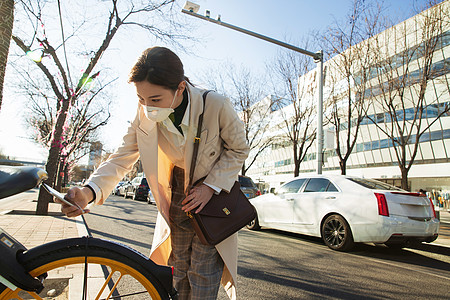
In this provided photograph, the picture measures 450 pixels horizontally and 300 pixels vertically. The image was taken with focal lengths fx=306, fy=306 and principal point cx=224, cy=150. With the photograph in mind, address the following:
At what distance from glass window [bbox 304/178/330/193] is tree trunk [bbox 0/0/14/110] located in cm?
571

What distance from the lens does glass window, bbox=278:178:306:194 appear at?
274 inches

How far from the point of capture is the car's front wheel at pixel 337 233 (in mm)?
5484

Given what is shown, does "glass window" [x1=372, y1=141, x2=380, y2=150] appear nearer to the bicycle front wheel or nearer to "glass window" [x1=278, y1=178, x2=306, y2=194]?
"glass window" [x1=278, y1=178, x2=306, y2=194]

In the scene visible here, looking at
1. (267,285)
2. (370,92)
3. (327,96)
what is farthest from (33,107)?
(267,285)

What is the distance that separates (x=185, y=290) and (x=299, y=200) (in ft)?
17.4

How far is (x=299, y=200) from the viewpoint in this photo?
21.9 feet

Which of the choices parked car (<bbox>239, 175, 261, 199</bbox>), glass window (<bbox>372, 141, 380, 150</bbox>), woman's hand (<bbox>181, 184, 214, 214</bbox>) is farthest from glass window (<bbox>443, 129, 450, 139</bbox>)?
woman's hand (<bbox>181, 184, 214, 214</bbox>)

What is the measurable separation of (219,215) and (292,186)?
5.85m

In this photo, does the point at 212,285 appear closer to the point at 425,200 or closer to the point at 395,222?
the point at 395,222

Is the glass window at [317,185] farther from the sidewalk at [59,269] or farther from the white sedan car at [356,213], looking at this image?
the sidewalk at [59,269]

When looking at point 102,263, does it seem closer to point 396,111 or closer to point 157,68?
point 157,68

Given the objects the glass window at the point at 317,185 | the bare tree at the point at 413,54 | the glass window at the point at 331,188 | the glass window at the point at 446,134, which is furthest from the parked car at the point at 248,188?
the glass window at the point at 446,134

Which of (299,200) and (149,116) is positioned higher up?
(149,116)

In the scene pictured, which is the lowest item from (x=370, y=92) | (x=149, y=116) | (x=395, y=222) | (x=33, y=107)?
(x=395, y=222)
